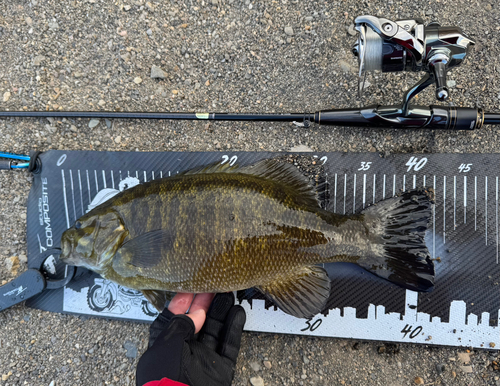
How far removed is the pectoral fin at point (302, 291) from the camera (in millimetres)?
1522

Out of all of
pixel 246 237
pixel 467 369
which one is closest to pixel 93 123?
pixel 246 237

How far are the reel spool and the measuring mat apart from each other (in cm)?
55

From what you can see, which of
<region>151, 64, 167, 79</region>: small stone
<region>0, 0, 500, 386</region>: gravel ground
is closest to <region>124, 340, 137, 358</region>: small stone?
<region>0, 0, 500, 386</region>: gravel ground

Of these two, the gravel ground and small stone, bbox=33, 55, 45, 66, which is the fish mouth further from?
small stone, bbox=33, 55, 45, 66

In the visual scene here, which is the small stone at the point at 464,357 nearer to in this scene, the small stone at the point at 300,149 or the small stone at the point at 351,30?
the small stone at the point at 300,149

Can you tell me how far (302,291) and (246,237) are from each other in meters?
→ 0.43

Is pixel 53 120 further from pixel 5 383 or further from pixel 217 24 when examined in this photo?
pixel 5 383

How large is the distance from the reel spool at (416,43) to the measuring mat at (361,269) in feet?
1.81

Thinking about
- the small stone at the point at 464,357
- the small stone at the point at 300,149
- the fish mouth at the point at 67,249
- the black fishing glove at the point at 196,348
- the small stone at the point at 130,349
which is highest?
the small stone at the point at 300,149

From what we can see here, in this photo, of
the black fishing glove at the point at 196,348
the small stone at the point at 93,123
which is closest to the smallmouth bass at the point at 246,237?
the black fishing glove at the point at 196,348

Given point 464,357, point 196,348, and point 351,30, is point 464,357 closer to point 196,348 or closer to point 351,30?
point 196,348

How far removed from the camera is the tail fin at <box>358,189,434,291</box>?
1485 mm

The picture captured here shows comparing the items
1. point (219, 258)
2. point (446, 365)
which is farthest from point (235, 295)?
point (446, 365)

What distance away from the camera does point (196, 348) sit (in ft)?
5.09
